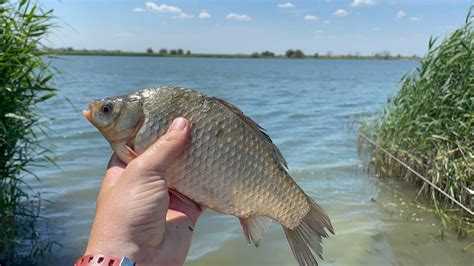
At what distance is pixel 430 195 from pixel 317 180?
246cm

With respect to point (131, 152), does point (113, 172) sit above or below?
below

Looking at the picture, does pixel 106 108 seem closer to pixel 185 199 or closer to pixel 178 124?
pixel 178 124

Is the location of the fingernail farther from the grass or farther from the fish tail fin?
the grass

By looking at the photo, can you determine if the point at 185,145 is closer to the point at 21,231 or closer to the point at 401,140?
the point at 21,231

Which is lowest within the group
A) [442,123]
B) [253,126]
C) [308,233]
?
[442,123]

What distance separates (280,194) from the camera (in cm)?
225

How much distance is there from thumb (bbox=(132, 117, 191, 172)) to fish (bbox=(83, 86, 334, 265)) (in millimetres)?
46

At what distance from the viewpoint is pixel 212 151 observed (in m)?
2.13

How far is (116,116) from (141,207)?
0.41 m

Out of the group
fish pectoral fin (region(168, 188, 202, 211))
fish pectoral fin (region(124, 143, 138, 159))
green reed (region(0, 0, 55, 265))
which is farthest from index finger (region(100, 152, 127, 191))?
green reed (region(0, 0, 55, 265))

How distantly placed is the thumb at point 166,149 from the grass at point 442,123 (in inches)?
183

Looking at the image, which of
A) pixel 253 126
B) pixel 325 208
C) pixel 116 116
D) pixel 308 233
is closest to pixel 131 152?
pixel 116 116

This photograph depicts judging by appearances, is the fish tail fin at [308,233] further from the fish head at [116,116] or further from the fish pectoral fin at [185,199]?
the fish head at [116,116]

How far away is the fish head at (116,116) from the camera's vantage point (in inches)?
82.1
